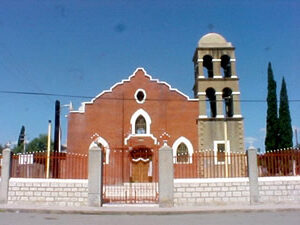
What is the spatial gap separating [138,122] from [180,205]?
41.9 ft

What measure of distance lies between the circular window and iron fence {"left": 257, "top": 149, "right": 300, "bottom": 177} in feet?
42.6

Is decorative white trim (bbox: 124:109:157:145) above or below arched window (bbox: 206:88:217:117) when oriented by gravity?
below

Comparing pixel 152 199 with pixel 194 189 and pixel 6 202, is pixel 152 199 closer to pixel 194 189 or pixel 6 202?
pixel 194 189

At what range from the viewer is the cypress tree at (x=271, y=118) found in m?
28.5

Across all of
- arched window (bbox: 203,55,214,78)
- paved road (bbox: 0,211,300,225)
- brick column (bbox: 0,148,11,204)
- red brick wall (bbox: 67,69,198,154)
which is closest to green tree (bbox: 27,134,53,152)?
red brick wall (bbox: 67,69,198,154)

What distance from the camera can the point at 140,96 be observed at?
2584cm

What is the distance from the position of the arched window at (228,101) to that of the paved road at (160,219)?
14011 mm

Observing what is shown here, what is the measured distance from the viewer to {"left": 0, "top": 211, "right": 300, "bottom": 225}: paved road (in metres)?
10.1

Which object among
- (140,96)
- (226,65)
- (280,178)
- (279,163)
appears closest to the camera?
(280,178)

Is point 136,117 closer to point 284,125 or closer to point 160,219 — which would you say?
point 284,125

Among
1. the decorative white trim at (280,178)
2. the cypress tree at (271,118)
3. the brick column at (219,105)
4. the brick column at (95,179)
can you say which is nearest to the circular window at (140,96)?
the brick column at (219,105)

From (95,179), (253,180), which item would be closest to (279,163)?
(253,180)

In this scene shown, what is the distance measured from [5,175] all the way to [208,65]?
1776 centimetres

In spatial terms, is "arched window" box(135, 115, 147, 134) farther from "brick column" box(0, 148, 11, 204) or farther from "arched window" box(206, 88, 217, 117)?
"brick column" box(0, 148, 11, 204)
